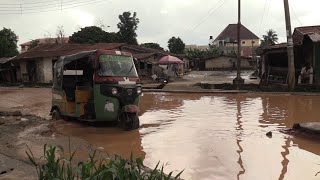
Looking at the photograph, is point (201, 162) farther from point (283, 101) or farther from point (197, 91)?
point (197, 91)

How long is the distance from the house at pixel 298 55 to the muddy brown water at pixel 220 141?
261 inches

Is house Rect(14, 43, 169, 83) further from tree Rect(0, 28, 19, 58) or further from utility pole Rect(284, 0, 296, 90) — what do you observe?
tree Rect(0, 28, 19, 58)

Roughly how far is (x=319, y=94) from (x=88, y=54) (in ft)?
42.0

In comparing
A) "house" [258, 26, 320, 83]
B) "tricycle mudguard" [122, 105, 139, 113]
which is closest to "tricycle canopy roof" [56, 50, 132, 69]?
"tricycle mudguard" [122, 105, 139, 113]

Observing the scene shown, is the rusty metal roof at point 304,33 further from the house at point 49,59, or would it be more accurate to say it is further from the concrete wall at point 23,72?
the concrete wall at point 23,72

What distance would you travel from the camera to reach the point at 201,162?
25.1 ft

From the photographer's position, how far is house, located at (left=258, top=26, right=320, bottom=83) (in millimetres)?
22234

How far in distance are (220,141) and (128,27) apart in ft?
166

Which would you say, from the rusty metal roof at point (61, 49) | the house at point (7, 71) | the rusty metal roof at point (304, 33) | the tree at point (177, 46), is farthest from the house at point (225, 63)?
the rusty metal roof at point (304, 33)

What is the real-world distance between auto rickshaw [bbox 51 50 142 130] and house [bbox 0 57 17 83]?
31.3m

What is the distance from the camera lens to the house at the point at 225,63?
172ft

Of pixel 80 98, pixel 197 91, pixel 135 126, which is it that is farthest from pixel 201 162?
pixel 197 91

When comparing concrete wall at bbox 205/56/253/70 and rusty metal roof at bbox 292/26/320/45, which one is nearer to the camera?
rusty metal roof at bbox 292/26/320/45

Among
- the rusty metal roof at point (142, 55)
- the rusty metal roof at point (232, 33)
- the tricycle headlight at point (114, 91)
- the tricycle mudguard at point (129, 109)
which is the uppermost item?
the rusty metal roof at point (232, 33)
